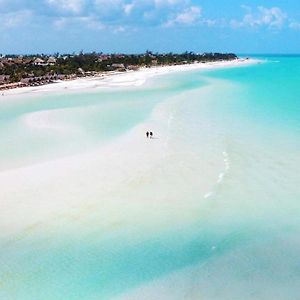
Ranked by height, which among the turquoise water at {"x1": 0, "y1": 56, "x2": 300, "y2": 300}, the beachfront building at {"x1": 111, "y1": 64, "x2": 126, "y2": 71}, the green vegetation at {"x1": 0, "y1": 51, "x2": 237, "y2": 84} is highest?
the turquoise water at {"x1": 0, "y1": 56, "x2": 300, "y2": 300}

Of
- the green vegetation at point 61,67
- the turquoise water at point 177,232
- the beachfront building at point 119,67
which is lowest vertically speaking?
the beachfront building at point 119,67

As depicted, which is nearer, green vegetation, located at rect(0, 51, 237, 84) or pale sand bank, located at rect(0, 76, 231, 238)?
pale sand bank, located at rect(0, 76, 231, 238)

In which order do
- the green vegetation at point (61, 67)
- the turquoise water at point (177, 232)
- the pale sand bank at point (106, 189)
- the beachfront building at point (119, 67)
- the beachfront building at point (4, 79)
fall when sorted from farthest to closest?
the beachfront building at point (119, 67) < the green vegetation at point (61, 67) < the beachfront building at point (4, 79) < the pale sand bank at point (106, 189) < the turquoise water at point (177, 232)

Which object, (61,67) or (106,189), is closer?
(106,189)

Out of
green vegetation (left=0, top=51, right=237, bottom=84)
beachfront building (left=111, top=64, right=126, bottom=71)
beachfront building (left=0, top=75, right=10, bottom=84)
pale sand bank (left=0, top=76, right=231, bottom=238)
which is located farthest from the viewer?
beachfront building (left=111, top=64, right=126, bottom=71)

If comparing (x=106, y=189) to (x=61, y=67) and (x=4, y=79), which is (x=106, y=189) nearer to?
(x=4, y=79)

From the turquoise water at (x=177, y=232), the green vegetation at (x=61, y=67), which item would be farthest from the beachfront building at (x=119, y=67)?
the turquoise water at (x=177, y=232)

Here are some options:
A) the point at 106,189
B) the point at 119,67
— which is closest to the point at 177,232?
the point at 106,189

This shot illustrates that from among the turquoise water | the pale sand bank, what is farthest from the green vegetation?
the pale sand bank

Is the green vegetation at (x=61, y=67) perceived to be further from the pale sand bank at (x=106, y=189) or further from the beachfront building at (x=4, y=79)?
the pale sand bank at (x=106, y=189)

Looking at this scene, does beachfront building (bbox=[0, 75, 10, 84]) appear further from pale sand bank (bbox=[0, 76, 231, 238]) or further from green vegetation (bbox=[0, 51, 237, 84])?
pale sand bank (bbox=[0, 76, 231, 238])

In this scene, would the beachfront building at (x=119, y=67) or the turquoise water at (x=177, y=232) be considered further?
the beachfront building at (x=119, y=67)
